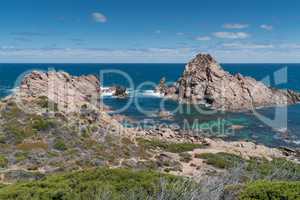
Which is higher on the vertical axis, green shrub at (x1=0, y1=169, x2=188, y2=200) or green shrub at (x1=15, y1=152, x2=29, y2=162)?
green shrub at (x1=0, y1=169, x2=188, y2=200)

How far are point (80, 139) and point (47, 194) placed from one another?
19.2 metres

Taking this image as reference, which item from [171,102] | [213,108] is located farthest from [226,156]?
[171,102]

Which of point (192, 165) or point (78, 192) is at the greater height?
point (78, 192)

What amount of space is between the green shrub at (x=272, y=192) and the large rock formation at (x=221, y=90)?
65.7m

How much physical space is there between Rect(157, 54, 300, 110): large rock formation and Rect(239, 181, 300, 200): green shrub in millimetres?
65665

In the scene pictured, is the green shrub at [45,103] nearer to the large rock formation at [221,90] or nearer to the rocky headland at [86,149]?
the rocky headland at [86,149]

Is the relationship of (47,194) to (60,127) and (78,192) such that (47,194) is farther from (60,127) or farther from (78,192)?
(60,127)

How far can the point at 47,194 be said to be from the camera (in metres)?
14.4

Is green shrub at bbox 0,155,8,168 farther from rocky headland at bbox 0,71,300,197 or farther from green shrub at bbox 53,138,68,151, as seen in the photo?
green shrub at bbox 53,138,68,151

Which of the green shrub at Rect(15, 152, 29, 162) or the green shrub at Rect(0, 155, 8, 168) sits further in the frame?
the green shrub at Rect(15, 152, 29, 162)

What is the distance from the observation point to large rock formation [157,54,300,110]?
3196 inches

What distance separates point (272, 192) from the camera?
12477 mm

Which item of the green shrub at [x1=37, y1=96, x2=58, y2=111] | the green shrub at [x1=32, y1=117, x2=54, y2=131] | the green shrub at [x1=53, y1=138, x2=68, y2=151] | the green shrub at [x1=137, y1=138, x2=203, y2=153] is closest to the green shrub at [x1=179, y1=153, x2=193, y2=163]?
the green shrub at [x1=137, y1=138, x2=203, y2=153]

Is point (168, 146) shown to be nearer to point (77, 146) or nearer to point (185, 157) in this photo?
point (185, 157)
